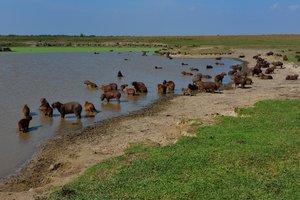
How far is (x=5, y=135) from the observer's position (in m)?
17.5

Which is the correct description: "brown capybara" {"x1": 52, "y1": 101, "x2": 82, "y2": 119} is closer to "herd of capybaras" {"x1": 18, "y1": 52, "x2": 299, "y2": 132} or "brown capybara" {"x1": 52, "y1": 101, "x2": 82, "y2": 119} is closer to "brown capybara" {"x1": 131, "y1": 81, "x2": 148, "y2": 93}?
"herd of capybaras" {"x1": 18, "y1": 52, "x2": 299, "y2": 132}

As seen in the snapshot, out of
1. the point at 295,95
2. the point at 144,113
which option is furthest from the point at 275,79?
the point at 144,113

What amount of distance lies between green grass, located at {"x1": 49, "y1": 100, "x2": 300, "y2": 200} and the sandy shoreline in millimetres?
989

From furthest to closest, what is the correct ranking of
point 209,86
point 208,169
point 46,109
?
point 209,86 → point 46,109 → point 208,169

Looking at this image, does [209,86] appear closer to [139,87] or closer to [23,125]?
[139,87]

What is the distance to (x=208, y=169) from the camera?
10656 mm

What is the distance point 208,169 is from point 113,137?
6156mm

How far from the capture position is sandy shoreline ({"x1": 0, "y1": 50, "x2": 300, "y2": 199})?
11859 millimetres

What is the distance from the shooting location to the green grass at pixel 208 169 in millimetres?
9398

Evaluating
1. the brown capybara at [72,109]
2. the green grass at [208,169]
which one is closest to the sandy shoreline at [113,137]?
the green grass at [208,169]

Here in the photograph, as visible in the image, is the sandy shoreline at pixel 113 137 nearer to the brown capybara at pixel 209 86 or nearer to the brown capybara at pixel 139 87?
the brown capybara at pixel 209 86

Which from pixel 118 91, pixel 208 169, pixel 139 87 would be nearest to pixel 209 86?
pixel 139 87

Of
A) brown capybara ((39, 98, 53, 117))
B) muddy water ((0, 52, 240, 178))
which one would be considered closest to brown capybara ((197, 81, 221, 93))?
muddy water ((0, 52, 240, 178))

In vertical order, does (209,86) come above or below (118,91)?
above
